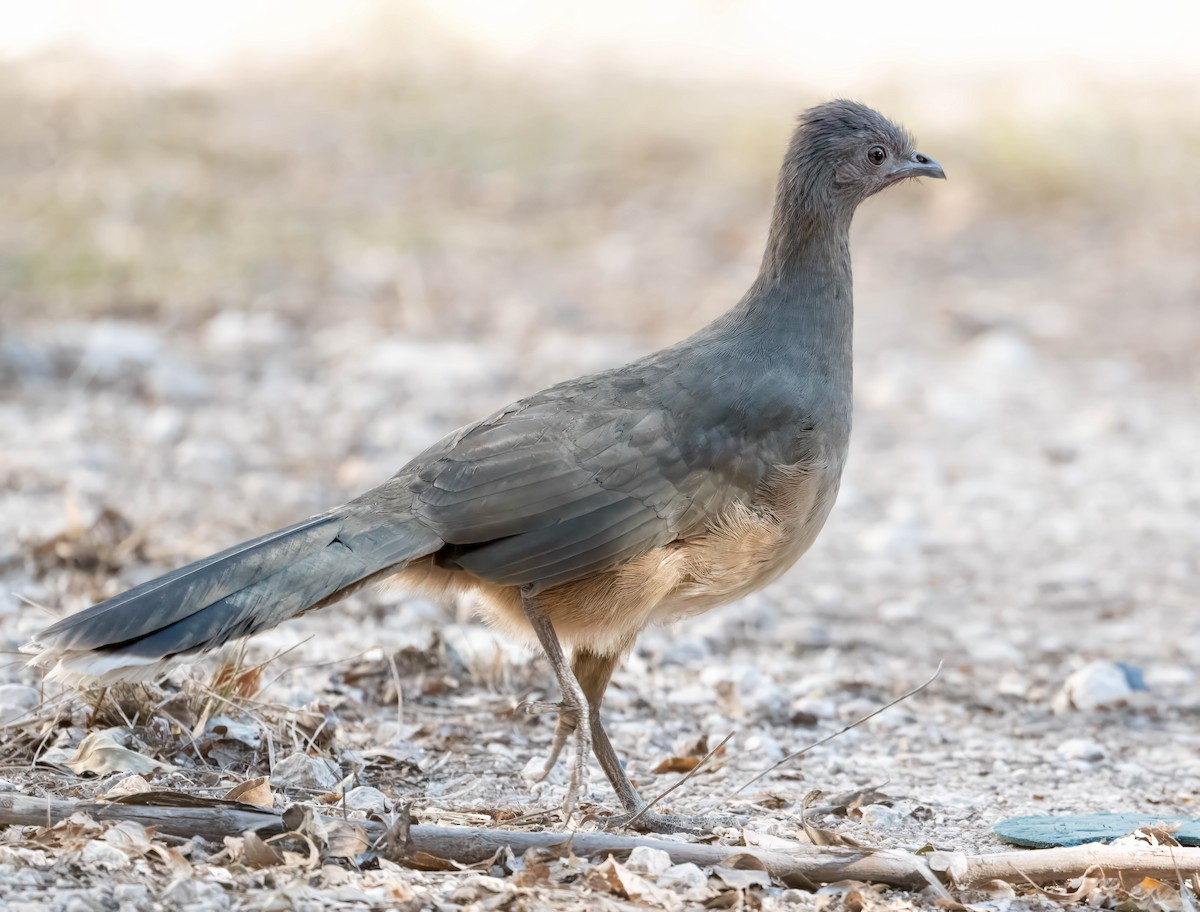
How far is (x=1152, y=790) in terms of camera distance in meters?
4.46

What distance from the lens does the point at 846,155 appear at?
15.2 ft

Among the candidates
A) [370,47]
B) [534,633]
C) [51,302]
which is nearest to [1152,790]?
[534,633]

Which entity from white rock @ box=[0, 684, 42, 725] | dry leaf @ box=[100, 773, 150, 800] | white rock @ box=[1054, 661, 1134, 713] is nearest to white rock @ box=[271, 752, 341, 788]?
dry leaf @ box=[100, 773, 150, 800]

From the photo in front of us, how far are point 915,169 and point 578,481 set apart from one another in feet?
5.47

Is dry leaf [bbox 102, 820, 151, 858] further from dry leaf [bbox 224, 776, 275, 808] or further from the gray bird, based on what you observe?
the gray bird

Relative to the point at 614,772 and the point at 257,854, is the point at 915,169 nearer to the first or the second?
the point at 614,772

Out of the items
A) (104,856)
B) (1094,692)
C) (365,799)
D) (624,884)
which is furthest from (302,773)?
(1094,692)

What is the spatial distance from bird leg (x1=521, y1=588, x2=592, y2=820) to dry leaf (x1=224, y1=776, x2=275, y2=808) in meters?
0.65

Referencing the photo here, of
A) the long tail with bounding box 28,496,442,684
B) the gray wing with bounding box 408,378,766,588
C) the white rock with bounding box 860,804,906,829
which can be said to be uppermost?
the gray wing with bounding box 408,378,766,588

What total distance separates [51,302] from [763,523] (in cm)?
658

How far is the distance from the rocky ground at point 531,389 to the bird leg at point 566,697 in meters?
0.26

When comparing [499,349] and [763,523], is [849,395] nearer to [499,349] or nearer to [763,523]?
[763,523]

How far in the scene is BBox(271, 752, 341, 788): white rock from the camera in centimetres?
393

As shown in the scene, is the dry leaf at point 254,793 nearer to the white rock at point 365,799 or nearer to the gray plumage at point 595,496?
the white rock at point 365,799
